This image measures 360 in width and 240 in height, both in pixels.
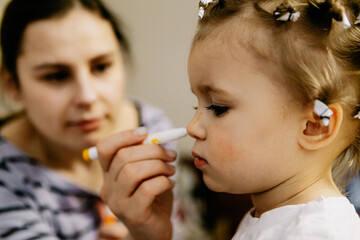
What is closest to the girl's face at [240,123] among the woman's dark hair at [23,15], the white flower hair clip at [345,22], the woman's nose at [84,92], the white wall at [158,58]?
the white flower hair clip at [345,22]

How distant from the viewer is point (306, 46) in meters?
0.55

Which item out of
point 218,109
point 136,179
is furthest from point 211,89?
point 136,179

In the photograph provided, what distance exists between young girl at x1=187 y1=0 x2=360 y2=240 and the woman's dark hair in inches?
22.9

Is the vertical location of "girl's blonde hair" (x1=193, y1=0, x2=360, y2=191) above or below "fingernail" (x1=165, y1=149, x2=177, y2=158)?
above

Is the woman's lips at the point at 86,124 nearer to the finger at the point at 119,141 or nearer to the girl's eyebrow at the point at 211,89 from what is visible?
the finger at the point at 119,141

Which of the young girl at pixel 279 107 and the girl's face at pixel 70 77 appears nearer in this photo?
the young girl at pixel 279 107

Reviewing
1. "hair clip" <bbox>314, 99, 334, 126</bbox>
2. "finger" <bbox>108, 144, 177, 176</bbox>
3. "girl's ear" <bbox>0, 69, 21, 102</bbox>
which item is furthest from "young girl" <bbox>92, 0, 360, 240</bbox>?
"girl's ear" <bbox>0, 69, 21, 102</bbox>

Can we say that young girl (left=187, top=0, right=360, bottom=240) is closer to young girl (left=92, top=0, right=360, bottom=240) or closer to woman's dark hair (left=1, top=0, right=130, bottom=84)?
→ young girl (left=92, top=0, right=360, bottom=240)

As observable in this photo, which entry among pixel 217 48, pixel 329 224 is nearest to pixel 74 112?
pixel 217 48

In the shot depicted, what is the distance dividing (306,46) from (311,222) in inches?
9.5

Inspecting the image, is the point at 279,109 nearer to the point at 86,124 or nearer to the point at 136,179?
the point at 136,179

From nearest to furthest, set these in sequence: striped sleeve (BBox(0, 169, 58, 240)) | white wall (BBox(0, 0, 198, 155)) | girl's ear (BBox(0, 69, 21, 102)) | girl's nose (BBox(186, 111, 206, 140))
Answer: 1. girl's nose (BBox(186, 111, 206, 140))
2. striped sleeve (BBox(0, 169, 58, 240))
3. girl's ear (BBox(0, 69, 21, 102))
4. white wall (BBox(0, 0, 198, 155))

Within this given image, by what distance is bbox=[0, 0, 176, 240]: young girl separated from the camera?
1047 mm

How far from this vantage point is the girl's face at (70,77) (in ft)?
3.41
